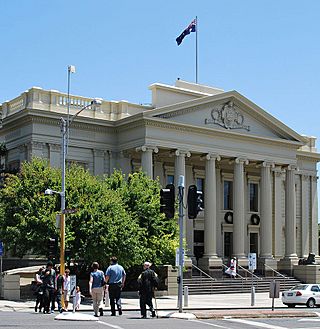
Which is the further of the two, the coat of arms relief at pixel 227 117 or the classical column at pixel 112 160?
the coat of arms relief at pixel 227 117

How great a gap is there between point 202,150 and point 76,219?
59.6ft

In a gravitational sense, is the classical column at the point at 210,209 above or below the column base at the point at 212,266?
above

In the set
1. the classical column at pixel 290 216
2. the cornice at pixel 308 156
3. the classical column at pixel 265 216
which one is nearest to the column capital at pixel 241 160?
the classical column at pixel 265 216

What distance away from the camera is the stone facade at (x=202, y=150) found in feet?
165

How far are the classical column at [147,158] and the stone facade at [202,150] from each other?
2.7 inches

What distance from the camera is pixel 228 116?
5556cm

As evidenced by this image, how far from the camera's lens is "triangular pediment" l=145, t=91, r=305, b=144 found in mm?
52378

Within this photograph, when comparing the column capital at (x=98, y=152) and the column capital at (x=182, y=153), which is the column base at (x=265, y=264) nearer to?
the column capital at (x=182, y=153)

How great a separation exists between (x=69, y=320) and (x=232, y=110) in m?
35.4

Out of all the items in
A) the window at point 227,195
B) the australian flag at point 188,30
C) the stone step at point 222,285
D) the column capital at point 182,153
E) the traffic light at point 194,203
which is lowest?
the stone step at point 222,285

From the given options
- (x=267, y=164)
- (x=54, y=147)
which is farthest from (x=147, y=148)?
(x=267, y=164)

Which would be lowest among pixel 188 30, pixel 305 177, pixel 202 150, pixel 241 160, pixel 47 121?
pixel 305 177

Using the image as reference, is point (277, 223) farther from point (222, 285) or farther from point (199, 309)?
point (199, 309)

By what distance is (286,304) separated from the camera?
37.4 metres
